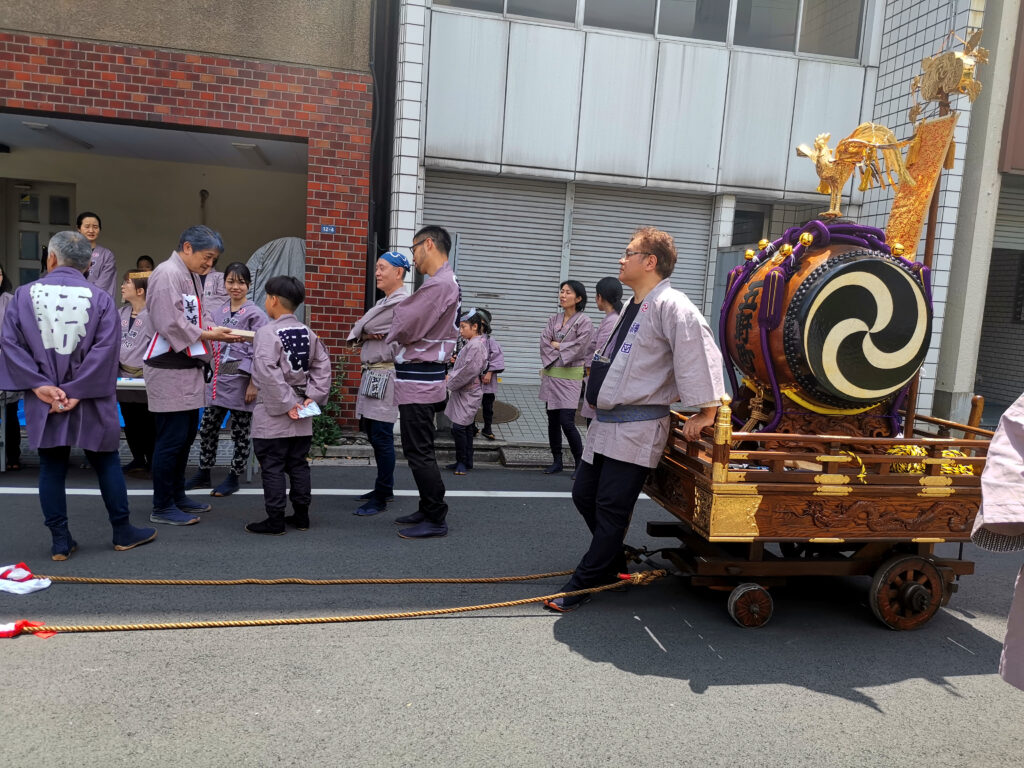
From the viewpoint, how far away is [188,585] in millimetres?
3957

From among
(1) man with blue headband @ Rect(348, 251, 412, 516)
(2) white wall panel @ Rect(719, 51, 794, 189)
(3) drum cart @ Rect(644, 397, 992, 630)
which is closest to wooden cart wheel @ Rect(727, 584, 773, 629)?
(3) drum cart @ Rect(644, 397, 992, 630)

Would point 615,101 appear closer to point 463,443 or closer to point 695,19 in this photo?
point 695,19

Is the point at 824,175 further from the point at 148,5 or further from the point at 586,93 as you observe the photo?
the point at 148,5

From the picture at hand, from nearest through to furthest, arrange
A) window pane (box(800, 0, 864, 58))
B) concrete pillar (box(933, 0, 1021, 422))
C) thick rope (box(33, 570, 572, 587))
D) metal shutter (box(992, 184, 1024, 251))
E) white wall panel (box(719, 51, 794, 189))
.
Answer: thick rope (box(33, 570, 572, 587)) → concrete pillar (box(933, 0, 1021, 422)) → white wall panel (box(719, 51, 794, 189)) → window pane (box(800, 0, 864, 58)) → metal shutter (box(992, 184, 1024, 251))

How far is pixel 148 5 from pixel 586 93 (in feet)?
15.8

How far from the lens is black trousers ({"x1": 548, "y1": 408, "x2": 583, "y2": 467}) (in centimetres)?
691

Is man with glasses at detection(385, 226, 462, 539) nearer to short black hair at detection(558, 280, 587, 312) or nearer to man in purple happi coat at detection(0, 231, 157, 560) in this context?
man in purple happi coat at detection(0, 231, 157, 560)

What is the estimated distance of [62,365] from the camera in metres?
4.11

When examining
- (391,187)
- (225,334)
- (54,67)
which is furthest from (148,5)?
(225,334)

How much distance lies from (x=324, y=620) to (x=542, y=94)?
24.3 ft

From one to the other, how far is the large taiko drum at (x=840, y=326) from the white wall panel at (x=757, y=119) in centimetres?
654

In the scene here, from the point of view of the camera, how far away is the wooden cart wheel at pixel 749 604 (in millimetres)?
3711

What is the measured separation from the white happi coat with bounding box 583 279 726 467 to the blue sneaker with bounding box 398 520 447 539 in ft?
5.24

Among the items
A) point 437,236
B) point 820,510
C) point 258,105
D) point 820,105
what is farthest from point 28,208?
point 820,510
